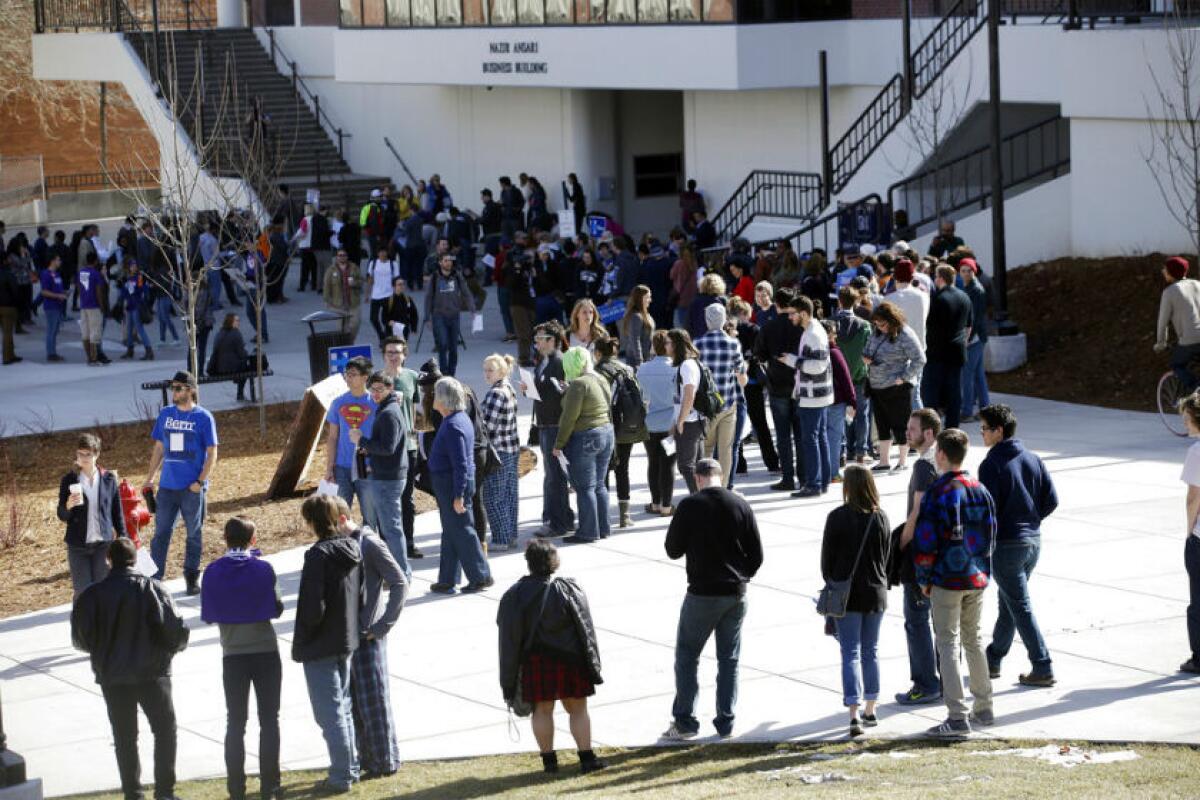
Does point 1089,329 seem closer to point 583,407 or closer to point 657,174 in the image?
point 583,407

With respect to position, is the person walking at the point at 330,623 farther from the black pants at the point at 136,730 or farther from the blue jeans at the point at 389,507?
the blue jeans at the point at 389,507

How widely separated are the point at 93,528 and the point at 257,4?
113 ft

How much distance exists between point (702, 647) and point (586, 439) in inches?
175

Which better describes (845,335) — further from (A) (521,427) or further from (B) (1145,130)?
(B) (1145,130)

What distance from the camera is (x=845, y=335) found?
15922mm

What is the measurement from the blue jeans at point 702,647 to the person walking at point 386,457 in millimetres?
3540

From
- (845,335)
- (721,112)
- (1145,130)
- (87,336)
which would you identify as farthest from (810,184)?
(845,335)

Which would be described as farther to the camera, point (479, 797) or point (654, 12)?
point (654, 12)

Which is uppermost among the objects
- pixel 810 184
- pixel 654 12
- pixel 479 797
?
pixel 654 12

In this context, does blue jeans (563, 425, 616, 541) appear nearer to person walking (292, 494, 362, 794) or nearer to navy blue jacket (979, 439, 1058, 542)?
navy blue jacket (979, 439, 1058, 542)

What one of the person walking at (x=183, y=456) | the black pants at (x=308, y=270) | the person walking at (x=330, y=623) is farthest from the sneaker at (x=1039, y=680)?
the black pants at (x=308, y=270)

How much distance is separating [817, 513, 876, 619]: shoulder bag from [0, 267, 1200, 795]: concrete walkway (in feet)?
2.55

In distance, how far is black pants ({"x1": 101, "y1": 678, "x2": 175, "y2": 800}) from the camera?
9.52 meters

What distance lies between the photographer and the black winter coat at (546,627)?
922 centimetres
